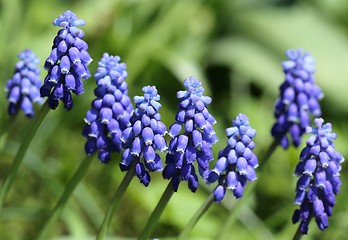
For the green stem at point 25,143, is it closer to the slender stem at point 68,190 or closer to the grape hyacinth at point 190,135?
the slender stem at point 68,190

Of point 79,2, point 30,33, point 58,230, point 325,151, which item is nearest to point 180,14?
point 79,2

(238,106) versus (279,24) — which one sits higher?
(279,24)

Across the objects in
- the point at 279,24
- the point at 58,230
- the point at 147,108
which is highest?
the point at 279,24

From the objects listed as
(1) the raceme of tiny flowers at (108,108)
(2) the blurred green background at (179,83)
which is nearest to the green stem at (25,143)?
(1) the raceme of tiny flowers at (108,108)

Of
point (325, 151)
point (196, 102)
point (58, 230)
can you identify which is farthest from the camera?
point (58, 230)

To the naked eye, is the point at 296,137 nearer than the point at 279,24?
Yes

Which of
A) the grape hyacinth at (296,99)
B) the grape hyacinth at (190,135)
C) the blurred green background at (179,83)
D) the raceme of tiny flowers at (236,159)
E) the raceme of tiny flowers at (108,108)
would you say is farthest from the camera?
the blurred green background at (179,83)

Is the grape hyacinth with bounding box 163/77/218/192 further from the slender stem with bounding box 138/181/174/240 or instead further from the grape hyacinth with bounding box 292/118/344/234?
the grape hyacinth with bounding box 292/118/344/234

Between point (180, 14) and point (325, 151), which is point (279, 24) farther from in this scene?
point (325, 151)
